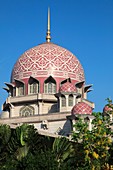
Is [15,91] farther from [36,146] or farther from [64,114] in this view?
[36,146]

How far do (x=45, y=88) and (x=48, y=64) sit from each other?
196 cm

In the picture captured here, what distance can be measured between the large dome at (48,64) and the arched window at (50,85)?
38cm

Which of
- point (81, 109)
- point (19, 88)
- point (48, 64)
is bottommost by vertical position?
point (81, 109)

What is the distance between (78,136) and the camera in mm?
14969

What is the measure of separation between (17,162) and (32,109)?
828 inches

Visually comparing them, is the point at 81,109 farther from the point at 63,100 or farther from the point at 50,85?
the point at 50,85

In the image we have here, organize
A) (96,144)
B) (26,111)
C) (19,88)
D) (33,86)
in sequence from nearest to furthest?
(96,144) → (26,111) → (33,86) → (19,88)

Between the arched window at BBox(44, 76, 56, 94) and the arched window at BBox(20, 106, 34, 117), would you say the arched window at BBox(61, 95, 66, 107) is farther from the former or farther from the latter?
the arched window at BBox(20, 106, 34, 117)

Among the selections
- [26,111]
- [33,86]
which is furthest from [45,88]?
[26,111]

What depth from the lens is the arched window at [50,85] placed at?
3565 centimetres

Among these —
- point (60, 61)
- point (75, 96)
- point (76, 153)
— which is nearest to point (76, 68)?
point (60, 61)

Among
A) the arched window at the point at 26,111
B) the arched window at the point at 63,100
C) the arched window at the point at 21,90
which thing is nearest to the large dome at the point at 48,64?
the arched window at the point at 21,90

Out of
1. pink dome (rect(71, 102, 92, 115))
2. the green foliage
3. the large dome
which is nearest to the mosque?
the large dome

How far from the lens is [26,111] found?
117 ft
